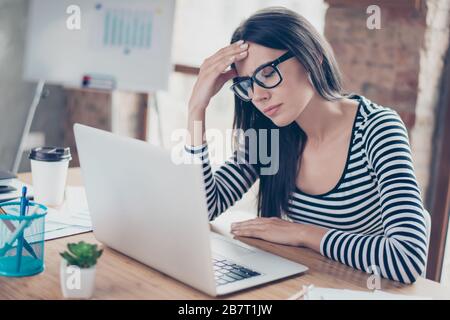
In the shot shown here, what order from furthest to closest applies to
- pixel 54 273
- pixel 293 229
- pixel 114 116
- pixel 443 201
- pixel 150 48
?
1. pixel 114 116
2. pixel 150 48
3. pixel 443 201
4. pixel 293 229
5. pixel 54 273

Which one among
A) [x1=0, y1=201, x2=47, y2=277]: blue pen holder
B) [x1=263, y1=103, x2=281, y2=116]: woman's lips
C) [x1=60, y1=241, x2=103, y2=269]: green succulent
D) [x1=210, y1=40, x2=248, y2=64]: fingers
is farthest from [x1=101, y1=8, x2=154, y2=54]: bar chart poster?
[x1=60, y1=241, x2=103, y2=269]: green succulent

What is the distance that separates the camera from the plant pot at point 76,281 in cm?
98

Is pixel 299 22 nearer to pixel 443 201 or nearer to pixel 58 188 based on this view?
pixel 58 188

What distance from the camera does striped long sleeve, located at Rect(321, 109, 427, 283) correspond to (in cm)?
116

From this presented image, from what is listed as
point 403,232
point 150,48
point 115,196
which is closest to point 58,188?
point 115,196

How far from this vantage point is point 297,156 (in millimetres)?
1581

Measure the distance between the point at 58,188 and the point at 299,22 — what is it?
28.5 inches

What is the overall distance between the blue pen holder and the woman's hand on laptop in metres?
0.47

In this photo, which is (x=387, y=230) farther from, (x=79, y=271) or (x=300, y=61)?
(x=79, y=271)

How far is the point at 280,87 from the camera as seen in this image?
140 cm

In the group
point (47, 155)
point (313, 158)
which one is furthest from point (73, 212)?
point (313, 158)

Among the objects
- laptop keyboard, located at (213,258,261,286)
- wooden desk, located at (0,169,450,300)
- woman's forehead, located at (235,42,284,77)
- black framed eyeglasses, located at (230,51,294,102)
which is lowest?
wooden desk, located at (0,169,450,300)

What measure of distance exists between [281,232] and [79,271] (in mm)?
511

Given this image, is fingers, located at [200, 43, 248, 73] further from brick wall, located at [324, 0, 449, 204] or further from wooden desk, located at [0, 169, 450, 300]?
brick wall, located at [324, 0, 449, 204]
